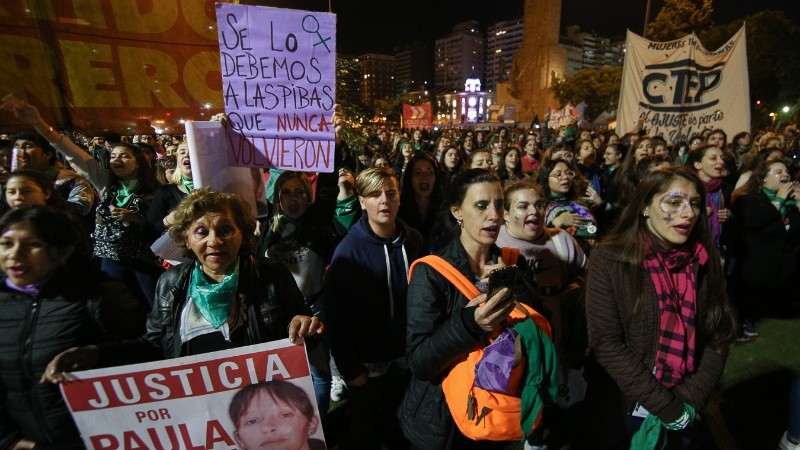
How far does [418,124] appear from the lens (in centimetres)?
1922

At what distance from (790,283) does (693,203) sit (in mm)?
5021

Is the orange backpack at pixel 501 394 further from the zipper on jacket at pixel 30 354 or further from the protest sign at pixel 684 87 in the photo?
the protest sign at pixel 684 87

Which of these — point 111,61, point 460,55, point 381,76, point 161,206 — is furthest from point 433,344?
point 460,55

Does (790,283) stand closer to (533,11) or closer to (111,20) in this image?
(111,20)

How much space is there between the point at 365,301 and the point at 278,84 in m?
1.67

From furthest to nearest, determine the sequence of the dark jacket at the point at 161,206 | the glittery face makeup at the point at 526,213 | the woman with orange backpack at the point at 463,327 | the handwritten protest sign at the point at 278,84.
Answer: the dark jacket at the point at 161,206, the glittery face makeup at the point at 526,213, the handwritten protest sign at the point at 278,84, the woman with orange backpack at the point at 463,327

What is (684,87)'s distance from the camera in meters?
9.16

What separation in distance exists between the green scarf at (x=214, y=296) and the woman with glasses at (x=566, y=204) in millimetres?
2726

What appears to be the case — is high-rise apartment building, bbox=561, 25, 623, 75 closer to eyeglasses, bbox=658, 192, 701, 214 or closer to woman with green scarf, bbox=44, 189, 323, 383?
eyeglasses, bbox=658, 192, 701, 214

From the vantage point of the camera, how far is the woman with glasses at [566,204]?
3.56m

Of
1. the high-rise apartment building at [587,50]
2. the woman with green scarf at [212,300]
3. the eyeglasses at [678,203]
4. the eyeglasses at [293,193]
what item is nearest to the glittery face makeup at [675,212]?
the eyeglasses at [678,203]

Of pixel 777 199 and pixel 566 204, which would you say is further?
pixel 777 199

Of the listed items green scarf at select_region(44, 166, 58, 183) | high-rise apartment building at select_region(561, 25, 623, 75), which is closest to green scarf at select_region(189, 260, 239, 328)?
green scarf at select_region(44, 166, 58, 183)

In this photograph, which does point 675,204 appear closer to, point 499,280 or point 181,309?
point 499,280
